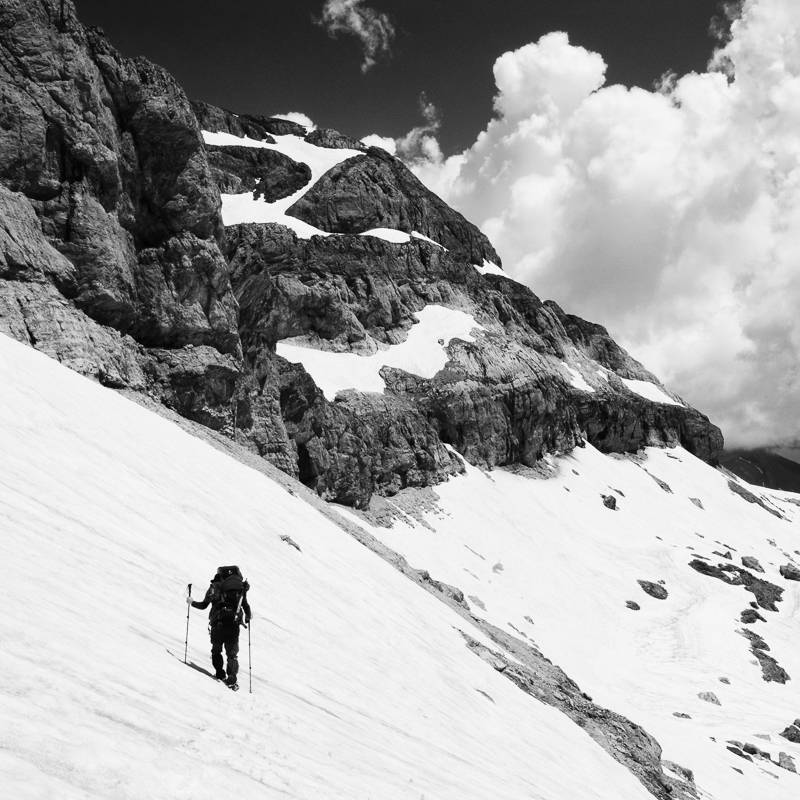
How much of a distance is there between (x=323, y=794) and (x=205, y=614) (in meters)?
5.82

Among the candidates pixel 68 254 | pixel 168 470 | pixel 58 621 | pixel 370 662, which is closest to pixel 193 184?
pixel 68 254

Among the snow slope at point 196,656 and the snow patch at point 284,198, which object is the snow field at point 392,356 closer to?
the snow patch at point 284,198

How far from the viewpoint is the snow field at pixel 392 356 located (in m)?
68.8

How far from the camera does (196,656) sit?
951 centimetres

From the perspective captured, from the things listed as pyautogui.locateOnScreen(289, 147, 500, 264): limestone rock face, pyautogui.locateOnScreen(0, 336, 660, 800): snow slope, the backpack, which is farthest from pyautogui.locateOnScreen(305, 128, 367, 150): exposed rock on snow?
the backpack

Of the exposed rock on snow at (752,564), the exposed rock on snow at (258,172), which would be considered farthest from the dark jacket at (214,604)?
the exposed rock on snow at (258,172)

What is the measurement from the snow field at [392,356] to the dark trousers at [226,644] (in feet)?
176

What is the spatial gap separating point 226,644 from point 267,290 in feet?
215

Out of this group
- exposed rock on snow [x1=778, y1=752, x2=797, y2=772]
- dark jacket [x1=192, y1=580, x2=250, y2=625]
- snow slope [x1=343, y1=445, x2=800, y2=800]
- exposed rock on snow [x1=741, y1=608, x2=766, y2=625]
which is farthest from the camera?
exposed rock on snow [x1=741, y1=608, x2=766, y2=625]

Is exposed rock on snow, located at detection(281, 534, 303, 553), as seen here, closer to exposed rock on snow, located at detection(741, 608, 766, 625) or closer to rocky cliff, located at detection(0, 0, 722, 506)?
rocky cliff, located at detection(0, 0, 722, 506)

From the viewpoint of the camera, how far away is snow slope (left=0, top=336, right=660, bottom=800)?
5.79m

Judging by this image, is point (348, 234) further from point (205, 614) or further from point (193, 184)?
point (205, 614)

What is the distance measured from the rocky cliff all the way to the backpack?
21265 millimetres

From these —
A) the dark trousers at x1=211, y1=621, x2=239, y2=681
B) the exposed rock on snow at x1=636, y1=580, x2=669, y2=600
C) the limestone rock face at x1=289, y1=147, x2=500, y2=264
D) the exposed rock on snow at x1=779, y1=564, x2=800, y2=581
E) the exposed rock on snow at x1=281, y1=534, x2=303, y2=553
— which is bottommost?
the dark trousers at x1=211, y1=621, x2=239, y2=681
